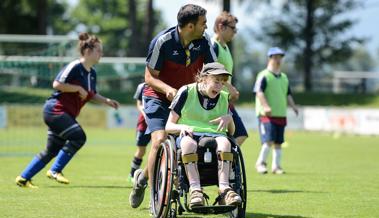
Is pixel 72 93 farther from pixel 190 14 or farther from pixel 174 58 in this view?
pixel 190 14

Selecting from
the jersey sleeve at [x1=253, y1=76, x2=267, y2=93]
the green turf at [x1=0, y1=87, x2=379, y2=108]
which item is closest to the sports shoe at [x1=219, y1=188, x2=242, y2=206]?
the jersey sleeve at [x1=253, y1=76, x2=267, y2=93]

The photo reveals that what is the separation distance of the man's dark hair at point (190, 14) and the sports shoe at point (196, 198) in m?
1.69

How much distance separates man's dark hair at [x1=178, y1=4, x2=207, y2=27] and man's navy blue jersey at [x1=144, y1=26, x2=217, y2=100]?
0.17 m

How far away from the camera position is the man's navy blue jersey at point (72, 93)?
10984 millimetres

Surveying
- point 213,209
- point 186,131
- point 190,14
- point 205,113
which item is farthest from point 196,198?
point 190,14

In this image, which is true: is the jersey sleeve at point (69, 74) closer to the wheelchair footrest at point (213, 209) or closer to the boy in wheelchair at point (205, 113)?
the boy in wheelchair at point (205, 113)

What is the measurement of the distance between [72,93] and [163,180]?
169 inches

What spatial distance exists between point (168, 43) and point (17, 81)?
18.2 metres

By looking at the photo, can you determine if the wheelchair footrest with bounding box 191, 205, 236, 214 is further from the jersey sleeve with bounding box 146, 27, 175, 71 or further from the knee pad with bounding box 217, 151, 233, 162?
the jersey sleeve with bounding box 146, 27, 175, 71

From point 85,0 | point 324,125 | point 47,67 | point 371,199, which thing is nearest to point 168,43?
point 371,199

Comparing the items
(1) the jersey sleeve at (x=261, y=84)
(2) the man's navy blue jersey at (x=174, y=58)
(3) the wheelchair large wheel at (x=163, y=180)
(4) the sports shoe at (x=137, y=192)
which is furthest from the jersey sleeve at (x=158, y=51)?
(1) the jersey sleeve at (x=261, y=84)

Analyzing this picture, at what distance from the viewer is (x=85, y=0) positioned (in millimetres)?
104125

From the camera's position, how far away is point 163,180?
7141mm

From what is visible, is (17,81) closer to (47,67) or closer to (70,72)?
(47,67)
